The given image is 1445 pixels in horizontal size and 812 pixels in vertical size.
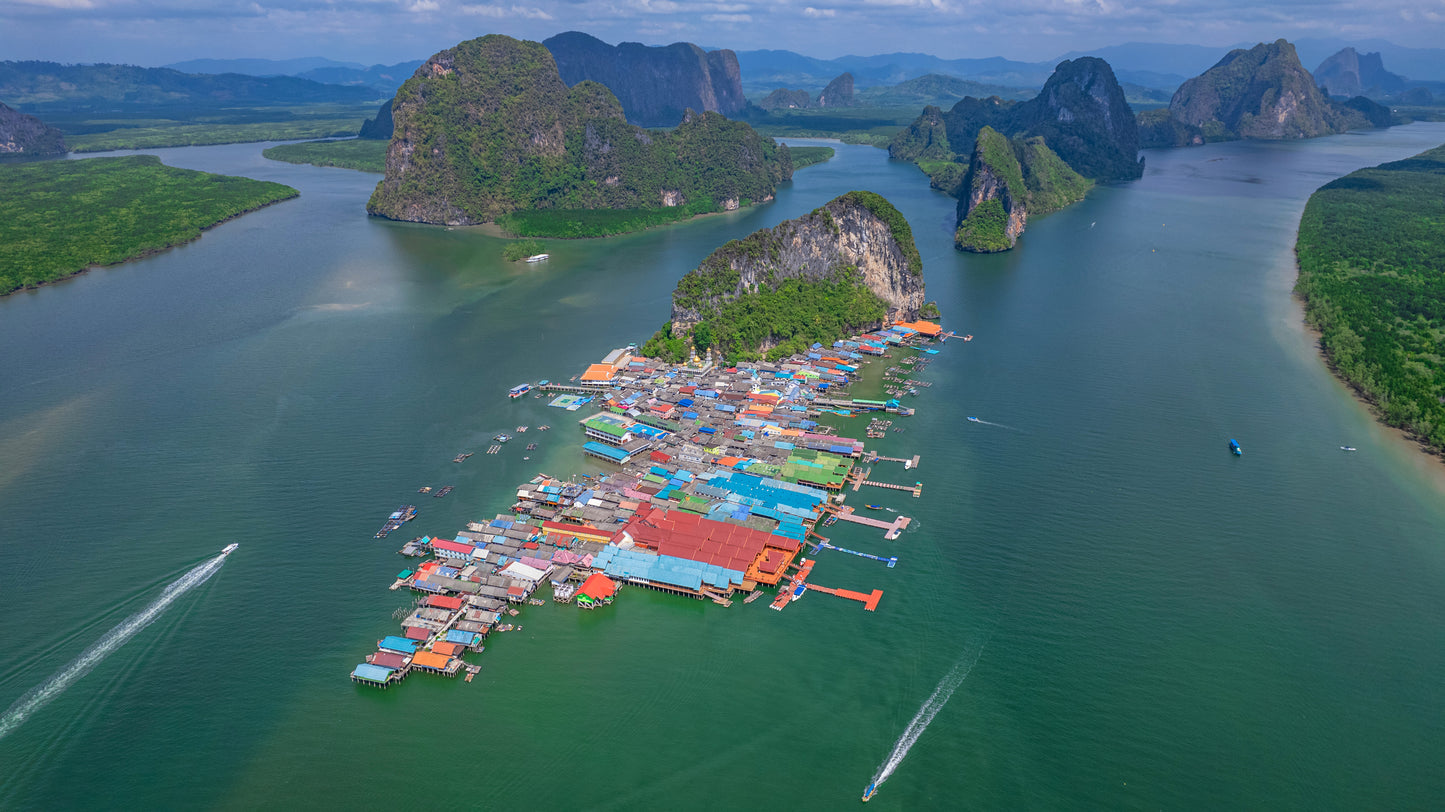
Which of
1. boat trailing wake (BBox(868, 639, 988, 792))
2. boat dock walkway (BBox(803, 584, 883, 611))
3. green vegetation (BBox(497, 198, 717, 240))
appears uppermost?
green vegetation (BBox(497, 198, 717, 240))

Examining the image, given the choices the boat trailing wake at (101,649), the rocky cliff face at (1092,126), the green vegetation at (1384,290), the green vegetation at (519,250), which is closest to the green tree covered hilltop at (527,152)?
the green vegetation at (519,250)

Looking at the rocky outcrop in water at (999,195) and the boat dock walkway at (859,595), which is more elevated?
the rocky outcrop in water at (999,195)

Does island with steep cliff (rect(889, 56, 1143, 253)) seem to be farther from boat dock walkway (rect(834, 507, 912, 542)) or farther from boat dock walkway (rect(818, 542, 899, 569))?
boat dock walkway (rect(818, 542, 899, 569))

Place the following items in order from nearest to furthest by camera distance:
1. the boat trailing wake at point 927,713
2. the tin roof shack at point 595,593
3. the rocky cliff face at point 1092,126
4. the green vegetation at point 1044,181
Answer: the boat trailing wake at point 927,713 → the tin roof shack at point 595,593 → the green vegetation at point 1044,181 → the rocky cliff face at point 1092,126

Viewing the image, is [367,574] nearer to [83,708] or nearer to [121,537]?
[83,708]

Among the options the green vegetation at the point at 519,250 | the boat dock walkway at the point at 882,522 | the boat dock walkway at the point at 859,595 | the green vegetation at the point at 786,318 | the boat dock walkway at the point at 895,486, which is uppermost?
the green vegetation at the point at 519,250

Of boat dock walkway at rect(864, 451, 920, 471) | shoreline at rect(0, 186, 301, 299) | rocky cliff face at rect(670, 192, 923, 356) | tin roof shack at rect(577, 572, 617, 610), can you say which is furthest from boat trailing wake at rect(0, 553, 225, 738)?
shoreline at rect(0, 186, 301, 299)

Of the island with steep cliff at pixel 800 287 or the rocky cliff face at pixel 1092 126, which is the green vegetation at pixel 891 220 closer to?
the island with steep cliff at pixel 800 287
